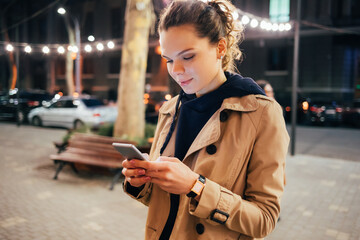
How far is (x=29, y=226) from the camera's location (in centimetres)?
426

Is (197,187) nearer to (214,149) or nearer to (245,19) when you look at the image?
(214,149)

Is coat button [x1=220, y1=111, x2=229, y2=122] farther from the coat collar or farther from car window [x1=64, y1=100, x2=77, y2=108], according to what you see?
car window [x1=64, y1=100, x2=77, y2=108]

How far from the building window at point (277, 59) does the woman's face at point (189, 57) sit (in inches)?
957

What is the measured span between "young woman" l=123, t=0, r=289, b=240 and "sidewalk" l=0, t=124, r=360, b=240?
2.89m

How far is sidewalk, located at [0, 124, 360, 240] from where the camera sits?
4160 millimetres

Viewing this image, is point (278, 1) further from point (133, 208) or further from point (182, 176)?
point (182, 176)

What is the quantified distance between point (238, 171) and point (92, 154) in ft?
18.0

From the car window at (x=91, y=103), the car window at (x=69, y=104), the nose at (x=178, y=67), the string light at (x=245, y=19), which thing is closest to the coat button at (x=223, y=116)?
the nose at (x=178, y=67)

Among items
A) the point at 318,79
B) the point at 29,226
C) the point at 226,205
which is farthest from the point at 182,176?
the point at 318,79

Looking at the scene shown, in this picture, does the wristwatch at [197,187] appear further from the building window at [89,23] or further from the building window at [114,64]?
the building window at [89,23]

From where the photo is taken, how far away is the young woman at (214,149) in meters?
1.33

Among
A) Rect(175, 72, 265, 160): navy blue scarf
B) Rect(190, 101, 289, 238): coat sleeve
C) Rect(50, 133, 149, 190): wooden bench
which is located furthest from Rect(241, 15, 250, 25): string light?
Rect(190, 101, 289, 238): coat sleeve

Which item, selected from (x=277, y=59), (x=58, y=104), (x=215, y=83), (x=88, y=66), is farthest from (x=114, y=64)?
(x=215, y=83)

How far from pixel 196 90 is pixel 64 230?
3479 millimetres
